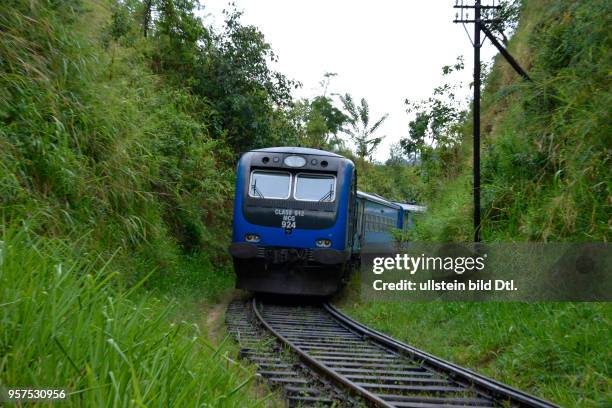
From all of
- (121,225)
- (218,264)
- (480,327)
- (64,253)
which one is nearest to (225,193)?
(218,264)

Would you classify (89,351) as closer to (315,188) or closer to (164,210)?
(315,188)

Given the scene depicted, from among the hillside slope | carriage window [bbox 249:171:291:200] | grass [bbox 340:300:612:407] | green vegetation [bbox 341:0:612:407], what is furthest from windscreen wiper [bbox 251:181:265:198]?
the hillside slope

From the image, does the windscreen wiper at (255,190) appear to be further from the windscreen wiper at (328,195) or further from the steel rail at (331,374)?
the steel rail at (331,374)

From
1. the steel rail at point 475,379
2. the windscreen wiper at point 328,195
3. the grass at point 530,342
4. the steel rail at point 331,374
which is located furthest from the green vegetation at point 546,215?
the windscreen wiper at point 328,195

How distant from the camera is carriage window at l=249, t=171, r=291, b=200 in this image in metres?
13.5

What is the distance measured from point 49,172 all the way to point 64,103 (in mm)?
1553

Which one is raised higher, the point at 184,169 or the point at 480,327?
the point at 184,169

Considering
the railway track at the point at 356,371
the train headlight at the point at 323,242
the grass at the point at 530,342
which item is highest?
the train headlight at the point at 323,242

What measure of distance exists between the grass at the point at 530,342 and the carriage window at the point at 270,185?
3.56 m

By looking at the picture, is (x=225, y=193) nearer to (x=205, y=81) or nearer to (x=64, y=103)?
(x=205, y=81)

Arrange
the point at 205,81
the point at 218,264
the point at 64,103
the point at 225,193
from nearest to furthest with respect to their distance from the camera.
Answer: the point at 64,103 → the point at 218,264 → the point at 225,193 → the point at 205,81

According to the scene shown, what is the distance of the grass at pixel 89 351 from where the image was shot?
133 inches

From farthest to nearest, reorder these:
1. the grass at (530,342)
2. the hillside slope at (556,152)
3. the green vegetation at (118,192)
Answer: the hillside slope at (556,152)
the grass at (530,342)
the green vegetation at (118,192)

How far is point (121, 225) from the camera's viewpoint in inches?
382
